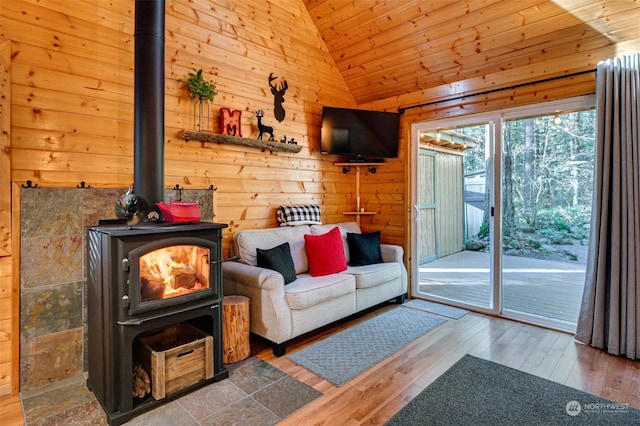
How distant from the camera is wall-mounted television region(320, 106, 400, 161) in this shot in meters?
4.04

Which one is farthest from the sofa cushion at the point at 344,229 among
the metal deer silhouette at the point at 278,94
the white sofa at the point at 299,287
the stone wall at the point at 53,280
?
the stone wall at the point at 53,280

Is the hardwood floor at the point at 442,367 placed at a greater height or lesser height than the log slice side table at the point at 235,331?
lesser

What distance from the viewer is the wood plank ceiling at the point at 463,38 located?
2.79 meters

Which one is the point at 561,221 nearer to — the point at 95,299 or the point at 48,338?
the point at 95,299

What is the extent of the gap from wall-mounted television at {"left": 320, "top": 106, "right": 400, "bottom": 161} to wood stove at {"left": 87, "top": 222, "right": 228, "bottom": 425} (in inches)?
87.2

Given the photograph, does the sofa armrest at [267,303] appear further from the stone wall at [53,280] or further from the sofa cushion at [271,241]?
the stone wall at [53,280]

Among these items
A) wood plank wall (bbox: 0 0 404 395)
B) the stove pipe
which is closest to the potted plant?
wood plank wall (bbox: 0 0 404 395)

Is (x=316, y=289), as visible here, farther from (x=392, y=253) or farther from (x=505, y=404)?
(x=505, y=404)

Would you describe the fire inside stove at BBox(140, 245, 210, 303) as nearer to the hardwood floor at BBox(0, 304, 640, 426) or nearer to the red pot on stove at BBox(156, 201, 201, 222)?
the red pot on stove at BBox(156, 201, 201, 222)

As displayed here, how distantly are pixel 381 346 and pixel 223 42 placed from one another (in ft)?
10.1

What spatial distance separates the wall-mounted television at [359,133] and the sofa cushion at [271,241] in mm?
1101

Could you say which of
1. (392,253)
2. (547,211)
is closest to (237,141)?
(392,253)

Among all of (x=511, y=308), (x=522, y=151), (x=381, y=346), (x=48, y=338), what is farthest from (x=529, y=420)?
(x=48, y=338)

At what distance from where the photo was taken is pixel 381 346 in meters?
2.78
